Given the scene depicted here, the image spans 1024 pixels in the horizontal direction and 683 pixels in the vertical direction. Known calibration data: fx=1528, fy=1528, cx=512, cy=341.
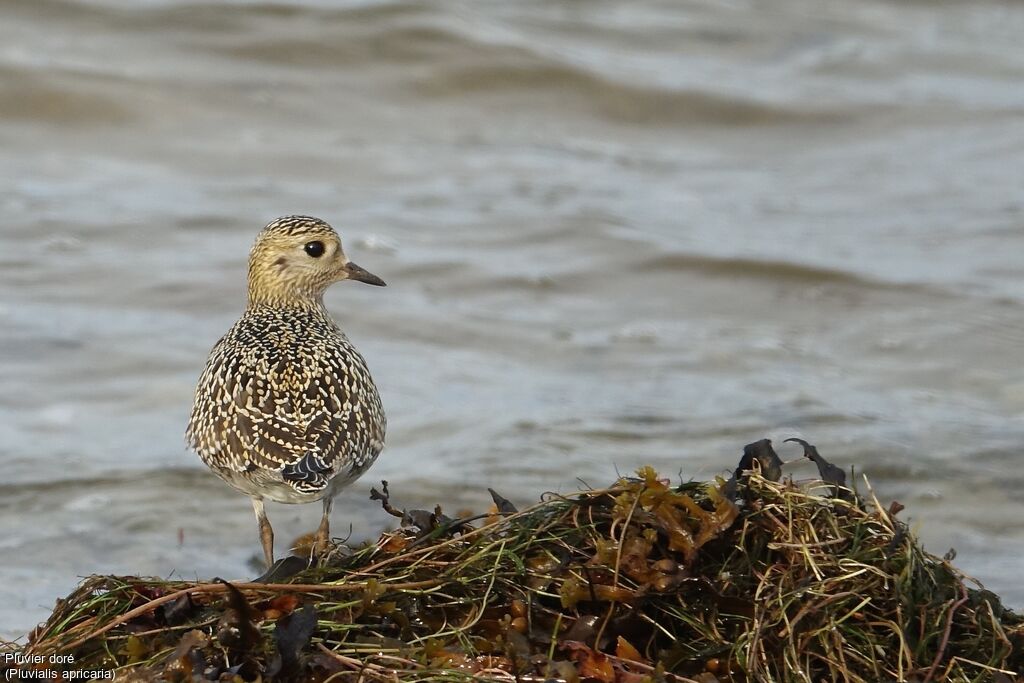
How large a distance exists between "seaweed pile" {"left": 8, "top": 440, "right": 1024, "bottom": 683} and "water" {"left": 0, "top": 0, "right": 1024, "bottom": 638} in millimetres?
1002

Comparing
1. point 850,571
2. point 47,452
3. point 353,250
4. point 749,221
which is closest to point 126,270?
point 353,250

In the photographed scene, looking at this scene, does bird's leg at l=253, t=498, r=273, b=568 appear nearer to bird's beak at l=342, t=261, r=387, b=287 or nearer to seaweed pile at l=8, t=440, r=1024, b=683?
bird's beak at l=342, t=261, r=387, b=287

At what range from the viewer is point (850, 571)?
3.46m

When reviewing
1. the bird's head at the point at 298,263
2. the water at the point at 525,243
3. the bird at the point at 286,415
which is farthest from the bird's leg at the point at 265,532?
the bird's head at the point at 298,263

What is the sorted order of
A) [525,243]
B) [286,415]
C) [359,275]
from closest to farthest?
[286,415]
[359,275]
[525,243]

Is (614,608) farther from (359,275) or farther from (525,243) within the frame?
(525,243)

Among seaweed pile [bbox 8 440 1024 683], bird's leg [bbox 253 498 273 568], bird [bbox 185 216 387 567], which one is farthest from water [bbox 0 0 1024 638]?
seaweed pile [bbox 8 440 1024 683]

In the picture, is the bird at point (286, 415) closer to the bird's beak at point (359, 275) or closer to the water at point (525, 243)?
the bird's beak at point (359, 275)

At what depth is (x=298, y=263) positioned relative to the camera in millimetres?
5660

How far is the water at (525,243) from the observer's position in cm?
627

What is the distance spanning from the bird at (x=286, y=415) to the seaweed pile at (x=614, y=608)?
0.73 m

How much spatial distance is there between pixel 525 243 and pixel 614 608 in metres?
6.34

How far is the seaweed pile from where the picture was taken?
338 cm

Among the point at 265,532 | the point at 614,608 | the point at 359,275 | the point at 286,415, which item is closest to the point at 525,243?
the point at 359,275
